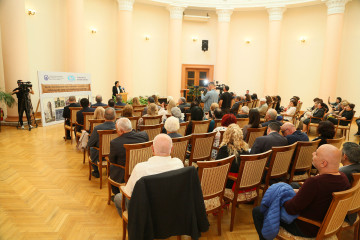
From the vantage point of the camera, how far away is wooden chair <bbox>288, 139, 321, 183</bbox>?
3377 mm

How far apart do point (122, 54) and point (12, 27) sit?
444cm

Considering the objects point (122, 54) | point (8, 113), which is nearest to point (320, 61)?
point (122, 54)

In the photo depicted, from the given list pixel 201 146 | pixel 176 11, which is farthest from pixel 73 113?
pixel 176 11

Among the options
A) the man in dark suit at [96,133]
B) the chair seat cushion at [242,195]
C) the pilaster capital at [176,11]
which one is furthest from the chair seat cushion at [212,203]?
the pilaster capital at [176,11]

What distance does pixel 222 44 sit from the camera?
13.0 meters

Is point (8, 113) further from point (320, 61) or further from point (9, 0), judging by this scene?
point (320, 61)

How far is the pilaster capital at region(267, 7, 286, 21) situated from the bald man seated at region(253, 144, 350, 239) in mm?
11749

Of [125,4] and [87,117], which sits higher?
[125,4]

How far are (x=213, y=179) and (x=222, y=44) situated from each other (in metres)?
11.4

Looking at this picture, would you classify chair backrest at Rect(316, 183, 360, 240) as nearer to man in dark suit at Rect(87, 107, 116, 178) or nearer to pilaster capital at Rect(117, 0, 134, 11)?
man in dark suit at Rect(87, 107, 116, 178)

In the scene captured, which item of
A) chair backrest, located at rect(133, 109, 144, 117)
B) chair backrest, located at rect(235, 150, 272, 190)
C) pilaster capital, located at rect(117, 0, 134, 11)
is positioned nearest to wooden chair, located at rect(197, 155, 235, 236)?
chair backrest, located at rect(235, 150, 272, 190)

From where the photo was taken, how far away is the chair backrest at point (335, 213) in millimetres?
1885

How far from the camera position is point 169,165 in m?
2.20

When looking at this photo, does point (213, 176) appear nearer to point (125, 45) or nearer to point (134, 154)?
point (134, 154)
